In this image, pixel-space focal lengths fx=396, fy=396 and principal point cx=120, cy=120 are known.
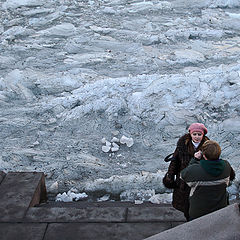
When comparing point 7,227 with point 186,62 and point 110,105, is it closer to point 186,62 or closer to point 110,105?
point 110,105

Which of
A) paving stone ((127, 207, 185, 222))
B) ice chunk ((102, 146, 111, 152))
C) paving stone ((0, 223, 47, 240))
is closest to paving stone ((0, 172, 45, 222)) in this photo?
paving stone ((0, 223, 47, 240))

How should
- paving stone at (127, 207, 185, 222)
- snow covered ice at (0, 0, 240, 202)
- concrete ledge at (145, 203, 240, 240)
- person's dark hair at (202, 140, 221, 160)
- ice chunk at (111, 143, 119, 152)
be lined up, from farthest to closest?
ice chunk at (111, 143, 119, 152) < snow covered ice at (0, 0, 240, 202) < paving stone at (127, 207, 185, 222) < person's dark hair at (202, 140, 221, 160) < concrete ledge at (145, 203, 240, 240)

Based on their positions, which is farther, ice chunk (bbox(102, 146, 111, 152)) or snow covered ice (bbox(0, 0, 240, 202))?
ice chunk (bbox(102, 146, 111, 152))

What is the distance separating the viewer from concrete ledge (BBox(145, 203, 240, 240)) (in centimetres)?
230

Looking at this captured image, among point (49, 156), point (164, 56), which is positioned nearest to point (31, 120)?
point (49, 156)

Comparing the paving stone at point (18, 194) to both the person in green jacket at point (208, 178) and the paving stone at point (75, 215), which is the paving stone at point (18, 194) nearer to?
the paving stone at point (75, 215)

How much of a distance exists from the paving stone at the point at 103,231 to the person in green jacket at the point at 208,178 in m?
0.74

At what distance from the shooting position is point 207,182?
3006 mm

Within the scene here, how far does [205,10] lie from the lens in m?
12.9

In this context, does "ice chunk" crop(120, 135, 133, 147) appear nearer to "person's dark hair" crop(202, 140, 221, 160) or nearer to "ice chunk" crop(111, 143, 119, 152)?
"ice chunk" crop(111, 143, 119, 152)

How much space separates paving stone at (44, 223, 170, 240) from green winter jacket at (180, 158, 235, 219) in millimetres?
740

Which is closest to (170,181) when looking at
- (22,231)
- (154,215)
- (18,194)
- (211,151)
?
(154,215)

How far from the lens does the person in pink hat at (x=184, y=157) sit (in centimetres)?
355

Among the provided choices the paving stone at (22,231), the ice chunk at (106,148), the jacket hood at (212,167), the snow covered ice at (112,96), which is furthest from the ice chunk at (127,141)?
the jacket hood at (212,167)
